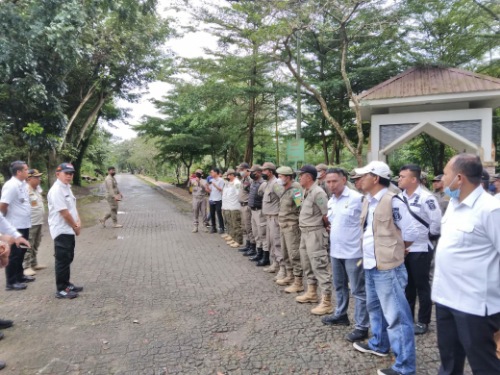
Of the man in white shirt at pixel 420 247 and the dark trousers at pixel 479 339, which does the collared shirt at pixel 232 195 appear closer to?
the man in white shirt at pixel 420 247

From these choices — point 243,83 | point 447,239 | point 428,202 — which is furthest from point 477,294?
point 243,83

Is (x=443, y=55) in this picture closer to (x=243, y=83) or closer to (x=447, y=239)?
(x=243, y=83)

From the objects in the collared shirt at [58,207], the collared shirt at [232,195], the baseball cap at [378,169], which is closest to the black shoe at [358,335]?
the baseball cap at [378,169]

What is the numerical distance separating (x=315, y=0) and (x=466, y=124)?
6.32m

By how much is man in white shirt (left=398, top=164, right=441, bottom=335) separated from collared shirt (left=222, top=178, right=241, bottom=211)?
14.8 feet

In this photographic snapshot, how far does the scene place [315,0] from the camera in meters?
9.57

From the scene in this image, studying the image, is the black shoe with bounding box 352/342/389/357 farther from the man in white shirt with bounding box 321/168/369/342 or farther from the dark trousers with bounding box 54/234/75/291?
the dark trousers with bounding box 54/234/75/291

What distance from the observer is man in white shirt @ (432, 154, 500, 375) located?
2.06m

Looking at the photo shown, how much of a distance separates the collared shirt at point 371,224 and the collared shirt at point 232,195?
16.4 feet

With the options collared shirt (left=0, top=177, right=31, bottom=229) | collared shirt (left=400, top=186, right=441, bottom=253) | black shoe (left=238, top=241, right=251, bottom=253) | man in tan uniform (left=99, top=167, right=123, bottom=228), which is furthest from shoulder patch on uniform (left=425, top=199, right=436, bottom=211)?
man in tan uniform (left=99, top=167, right=123, bottom=228)

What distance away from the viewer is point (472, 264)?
6.89 ft

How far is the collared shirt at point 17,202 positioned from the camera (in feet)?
16.5

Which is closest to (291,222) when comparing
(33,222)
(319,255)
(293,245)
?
(293,245)

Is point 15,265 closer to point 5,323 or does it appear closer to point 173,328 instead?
point 5,323
